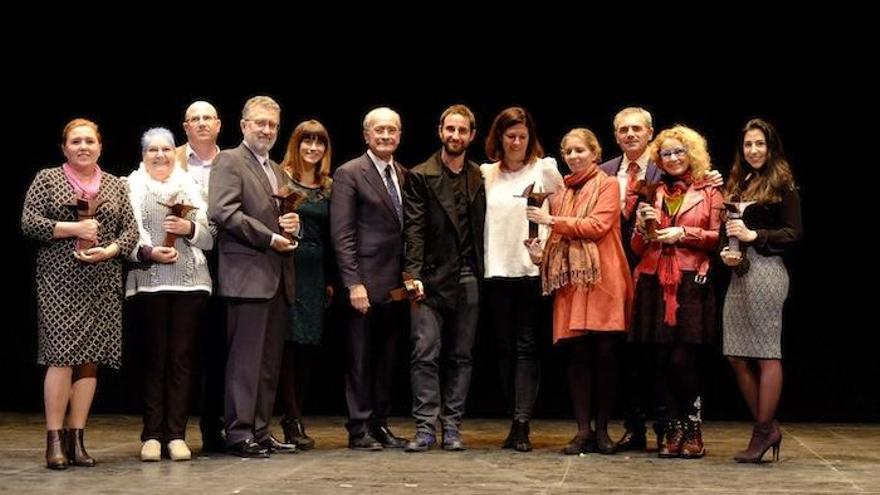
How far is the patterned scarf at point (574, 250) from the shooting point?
551 centimetres

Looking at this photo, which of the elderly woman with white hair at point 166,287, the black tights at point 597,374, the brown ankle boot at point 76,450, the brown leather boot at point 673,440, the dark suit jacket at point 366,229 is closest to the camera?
the brown ankle boot at point 76,450

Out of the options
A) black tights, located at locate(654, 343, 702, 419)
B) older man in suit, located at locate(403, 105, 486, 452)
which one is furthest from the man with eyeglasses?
older man in suit, located at locate(403, 105, 486, 452)

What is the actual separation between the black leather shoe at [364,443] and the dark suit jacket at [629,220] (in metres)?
1.37

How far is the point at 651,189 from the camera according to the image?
5.48 m

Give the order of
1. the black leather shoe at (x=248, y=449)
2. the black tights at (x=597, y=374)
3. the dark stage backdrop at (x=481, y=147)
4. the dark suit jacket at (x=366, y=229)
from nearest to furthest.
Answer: the black leather shoe at (x=248, y=449) < the black tights at (x=597, y=374) < the dark suit jacket at (x=366, y=229) < the dark stage backdrop at (x=481, y=147)

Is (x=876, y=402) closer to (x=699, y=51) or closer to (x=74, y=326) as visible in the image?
(x=699, y=51)

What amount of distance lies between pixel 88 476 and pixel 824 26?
446 cm

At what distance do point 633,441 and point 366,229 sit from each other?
4.81ft

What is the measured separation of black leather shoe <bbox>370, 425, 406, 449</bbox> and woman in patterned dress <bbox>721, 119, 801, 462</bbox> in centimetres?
142

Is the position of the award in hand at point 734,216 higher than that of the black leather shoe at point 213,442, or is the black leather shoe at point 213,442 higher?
the award in hand at point 734,216

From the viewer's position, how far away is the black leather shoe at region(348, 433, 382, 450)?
225 inches

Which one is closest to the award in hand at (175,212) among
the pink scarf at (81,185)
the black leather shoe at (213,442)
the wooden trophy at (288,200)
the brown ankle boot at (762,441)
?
the pink scarf at (81,185)

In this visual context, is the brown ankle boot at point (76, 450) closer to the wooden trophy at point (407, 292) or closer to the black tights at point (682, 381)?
the wooden trophy at point (407, 292)

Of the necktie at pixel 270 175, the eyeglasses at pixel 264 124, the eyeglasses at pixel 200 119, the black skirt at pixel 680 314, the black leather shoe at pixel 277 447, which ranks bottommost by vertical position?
the black leather shoe at pixel 277 447
